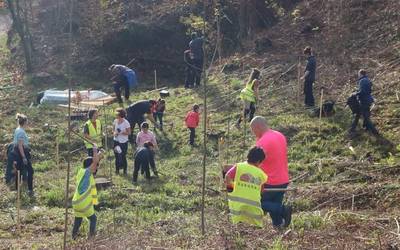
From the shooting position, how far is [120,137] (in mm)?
14086

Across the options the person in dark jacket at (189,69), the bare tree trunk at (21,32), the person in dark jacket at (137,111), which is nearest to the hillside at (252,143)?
the person in dark jacket at (189,69)

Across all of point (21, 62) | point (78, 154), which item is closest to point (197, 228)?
point (78, 154)

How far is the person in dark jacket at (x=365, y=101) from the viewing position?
1434cm

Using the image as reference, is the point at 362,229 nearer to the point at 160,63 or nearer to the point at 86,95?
the point at 86,95

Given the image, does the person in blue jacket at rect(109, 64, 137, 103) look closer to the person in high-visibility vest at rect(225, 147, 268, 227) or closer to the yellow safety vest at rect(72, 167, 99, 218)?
the yellow safety vest at rect(72, 167, 99, 218)

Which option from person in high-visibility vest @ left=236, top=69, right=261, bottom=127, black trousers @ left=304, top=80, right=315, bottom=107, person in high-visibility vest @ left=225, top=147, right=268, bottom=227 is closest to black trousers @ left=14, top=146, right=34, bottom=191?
person in high-visibility vest @ left=236, top=69, right=261, bottom=127

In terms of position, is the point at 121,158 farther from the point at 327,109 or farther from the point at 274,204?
the point at 274,204

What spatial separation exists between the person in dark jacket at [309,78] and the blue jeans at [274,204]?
8.52 meters

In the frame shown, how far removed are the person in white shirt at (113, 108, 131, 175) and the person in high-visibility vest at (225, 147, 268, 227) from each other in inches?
255

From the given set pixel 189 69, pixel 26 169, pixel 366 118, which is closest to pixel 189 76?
pixel 189 69

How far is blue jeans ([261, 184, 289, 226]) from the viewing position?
8180 millimetres

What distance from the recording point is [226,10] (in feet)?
86.8

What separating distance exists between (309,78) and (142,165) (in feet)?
18.1

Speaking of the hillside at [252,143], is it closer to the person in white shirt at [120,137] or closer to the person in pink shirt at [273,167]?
the person in pink shirt at [273,167]
